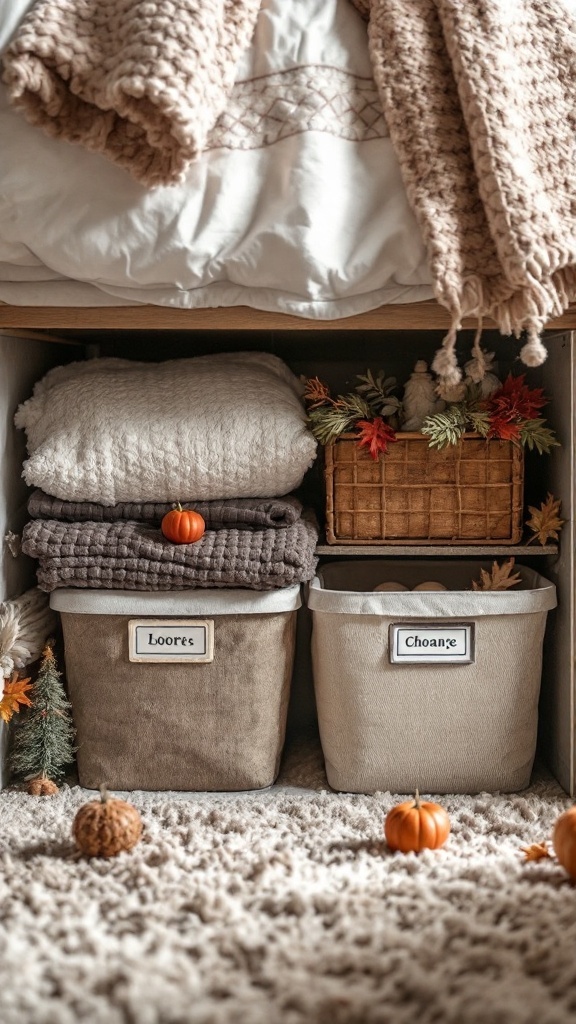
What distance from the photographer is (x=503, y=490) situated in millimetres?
1466

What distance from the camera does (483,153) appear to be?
115 centimetres

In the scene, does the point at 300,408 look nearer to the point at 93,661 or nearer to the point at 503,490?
the point at 503,490

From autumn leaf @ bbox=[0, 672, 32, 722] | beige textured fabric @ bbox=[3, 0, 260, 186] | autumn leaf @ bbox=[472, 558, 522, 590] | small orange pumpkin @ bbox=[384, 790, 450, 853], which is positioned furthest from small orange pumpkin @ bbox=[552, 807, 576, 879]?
beige textured fabric @ bbox=[3, 0, 260, 186]

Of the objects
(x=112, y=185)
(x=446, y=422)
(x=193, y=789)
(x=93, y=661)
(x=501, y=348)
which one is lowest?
(x=193, y=789)

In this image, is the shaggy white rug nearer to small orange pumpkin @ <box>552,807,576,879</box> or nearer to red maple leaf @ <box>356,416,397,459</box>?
small orange pumpkin @ <box>552,807,576,879</box>

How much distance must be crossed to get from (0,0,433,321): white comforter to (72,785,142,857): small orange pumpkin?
69 centimetres

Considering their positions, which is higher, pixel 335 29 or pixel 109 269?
pixel 335 29

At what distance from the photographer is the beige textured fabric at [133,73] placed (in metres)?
1.07

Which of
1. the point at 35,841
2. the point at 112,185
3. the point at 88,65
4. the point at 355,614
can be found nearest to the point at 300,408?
the point at 355,614

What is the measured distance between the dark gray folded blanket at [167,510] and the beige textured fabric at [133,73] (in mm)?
508

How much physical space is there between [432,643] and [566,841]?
38 cm

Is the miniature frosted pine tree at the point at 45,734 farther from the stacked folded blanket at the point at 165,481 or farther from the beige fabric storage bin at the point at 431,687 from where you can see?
the beige fabric storage bin at the point at 431,687

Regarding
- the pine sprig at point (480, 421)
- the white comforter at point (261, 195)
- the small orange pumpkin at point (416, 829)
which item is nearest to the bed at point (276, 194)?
the white comforter at point (261, 195)

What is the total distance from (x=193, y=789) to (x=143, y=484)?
488 mm
